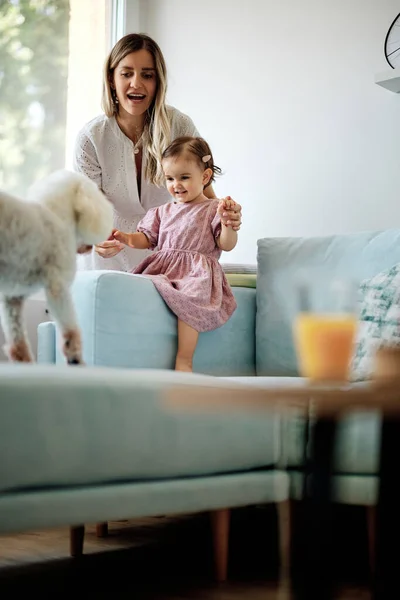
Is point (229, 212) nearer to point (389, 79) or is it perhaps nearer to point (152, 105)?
point (152, 105)

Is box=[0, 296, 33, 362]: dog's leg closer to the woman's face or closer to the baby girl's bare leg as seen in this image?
the baby girl's bare leg

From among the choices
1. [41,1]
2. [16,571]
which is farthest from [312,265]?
[41,1]

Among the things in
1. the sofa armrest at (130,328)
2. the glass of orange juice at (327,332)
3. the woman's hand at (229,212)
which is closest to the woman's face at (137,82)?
the woman's hand at (229,212)

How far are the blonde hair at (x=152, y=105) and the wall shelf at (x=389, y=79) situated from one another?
73 cm

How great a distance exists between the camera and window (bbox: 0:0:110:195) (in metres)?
3.09

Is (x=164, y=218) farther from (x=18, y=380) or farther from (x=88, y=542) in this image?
(x=18, y=380)

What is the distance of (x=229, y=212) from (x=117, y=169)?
48 centimetres

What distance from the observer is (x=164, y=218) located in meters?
2.46

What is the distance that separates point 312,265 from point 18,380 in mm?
1351

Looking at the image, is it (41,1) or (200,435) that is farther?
(41,1)

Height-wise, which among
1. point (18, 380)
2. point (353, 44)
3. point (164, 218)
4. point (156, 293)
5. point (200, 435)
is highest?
point (353, 44)

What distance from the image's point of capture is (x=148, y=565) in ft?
5.96

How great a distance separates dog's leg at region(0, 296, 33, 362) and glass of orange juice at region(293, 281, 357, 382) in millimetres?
549

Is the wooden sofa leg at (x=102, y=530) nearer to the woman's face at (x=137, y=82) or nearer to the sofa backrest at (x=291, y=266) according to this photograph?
the sofa backrest at (x=291, y=266)
